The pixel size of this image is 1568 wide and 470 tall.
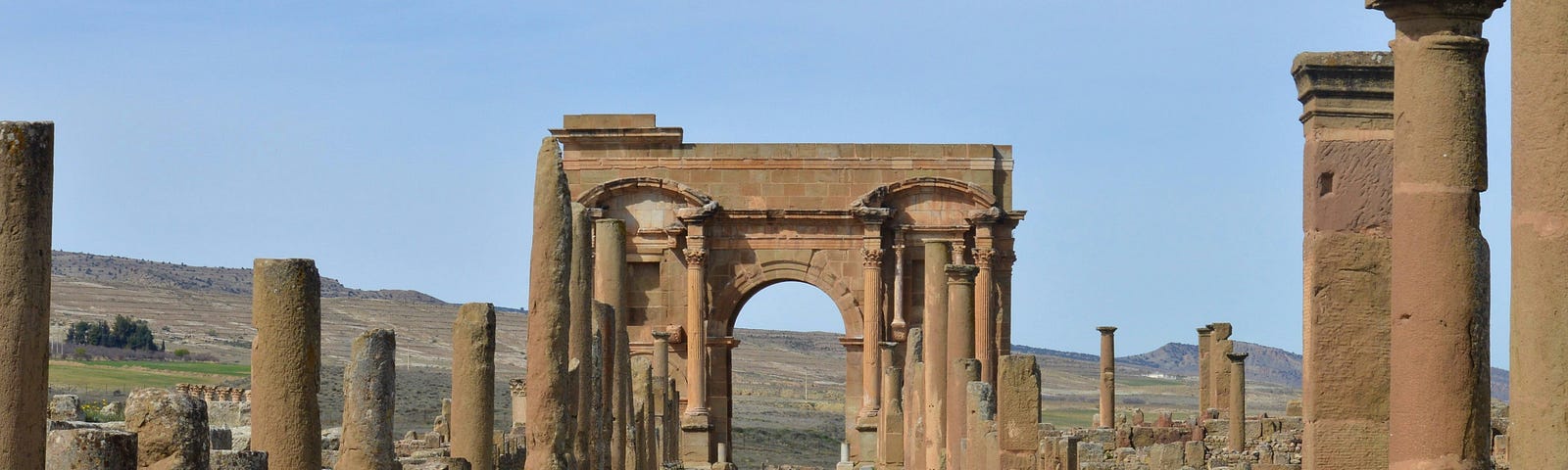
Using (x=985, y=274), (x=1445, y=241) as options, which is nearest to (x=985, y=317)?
(x=985, y=274)

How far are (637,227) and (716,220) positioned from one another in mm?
1186

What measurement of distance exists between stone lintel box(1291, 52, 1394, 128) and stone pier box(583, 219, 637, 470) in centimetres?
844

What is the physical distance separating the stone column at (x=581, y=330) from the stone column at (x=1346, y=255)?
604 cm

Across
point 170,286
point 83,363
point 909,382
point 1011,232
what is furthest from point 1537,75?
point 170,286

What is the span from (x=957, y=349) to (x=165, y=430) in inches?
495

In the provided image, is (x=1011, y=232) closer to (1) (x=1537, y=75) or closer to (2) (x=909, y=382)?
A: (2) (x=909, y=382)

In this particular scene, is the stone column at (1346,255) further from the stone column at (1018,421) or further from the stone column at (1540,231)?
the stone column at (1018,421)

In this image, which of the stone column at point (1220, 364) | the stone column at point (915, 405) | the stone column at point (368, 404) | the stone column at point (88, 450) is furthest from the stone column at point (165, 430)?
the stone column at point (1220, 364)

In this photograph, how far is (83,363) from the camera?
6216 cm

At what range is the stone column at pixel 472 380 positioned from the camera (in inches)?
568

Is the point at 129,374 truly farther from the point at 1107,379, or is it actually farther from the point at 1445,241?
the point at 1445,241

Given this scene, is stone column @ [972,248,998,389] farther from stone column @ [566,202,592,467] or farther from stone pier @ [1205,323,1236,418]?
stone column @ [566,202,592,467]

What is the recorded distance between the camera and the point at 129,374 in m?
58.8

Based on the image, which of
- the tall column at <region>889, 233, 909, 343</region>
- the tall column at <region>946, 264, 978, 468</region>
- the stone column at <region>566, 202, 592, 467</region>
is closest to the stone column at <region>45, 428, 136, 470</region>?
the stone column at <region>566, 202, 592, 467</region>
